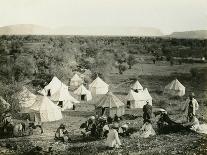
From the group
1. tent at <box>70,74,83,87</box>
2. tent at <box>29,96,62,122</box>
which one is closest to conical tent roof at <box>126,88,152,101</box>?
tent at <box>70,74,83,87</box>

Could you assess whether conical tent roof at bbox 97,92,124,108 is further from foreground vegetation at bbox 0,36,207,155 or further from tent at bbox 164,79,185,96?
tent at bbox 164,79,185,96

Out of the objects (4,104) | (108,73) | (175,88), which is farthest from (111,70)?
(4,104)

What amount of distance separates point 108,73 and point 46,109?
2.17 m

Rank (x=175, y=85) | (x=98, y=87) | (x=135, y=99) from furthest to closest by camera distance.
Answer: (x=135, y=99), (x=98, y=87), (x=175, y=85)

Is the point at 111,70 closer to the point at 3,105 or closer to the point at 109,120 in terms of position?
the point at 109,120

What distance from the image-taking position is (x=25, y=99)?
13.4m

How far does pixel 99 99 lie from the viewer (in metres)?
15.1

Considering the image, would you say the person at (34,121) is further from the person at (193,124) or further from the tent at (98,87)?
the person at (193,124)

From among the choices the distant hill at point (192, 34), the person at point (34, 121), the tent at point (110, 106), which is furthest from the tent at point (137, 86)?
the person at point (34, 121)

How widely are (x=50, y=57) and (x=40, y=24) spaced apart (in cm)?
158

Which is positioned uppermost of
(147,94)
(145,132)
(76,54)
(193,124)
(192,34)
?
(192,34)

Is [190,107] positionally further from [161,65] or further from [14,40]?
[14,40]

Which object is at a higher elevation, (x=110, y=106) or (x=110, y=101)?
(x=110, y=101)

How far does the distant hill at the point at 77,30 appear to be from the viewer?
1185cm
